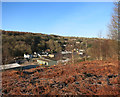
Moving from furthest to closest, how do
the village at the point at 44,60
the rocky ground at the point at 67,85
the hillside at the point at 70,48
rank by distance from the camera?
the village at the point at 44,60, the hillside at the point at 70,48, the rocky ground at the point at 67,85

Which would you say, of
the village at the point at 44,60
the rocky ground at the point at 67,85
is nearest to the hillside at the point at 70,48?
the village at the point at 44,60

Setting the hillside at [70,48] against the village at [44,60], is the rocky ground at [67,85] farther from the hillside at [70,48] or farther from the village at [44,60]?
the village at [44,60]

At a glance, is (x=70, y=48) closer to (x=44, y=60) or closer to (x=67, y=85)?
(x=44, y=60)

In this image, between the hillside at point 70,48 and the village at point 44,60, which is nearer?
the hillside at point 70,48

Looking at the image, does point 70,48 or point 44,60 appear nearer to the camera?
point 44,60

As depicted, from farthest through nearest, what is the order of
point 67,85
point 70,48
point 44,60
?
point 70,48, point 44,60, point 67,85

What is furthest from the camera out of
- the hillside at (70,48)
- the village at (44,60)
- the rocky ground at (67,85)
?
the village at (44,60)

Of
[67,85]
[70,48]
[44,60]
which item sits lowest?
[44,60]

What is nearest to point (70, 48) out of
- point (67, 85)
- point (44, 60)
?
point (44, 60)

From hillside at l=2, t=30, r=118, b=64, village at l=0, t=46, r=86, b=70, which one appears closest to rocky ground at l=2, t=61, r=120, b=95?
hillside at l=2, t=30, r=118, b=64

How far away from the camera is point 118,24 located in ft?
23.2

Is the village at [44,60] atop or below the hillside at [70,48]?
below

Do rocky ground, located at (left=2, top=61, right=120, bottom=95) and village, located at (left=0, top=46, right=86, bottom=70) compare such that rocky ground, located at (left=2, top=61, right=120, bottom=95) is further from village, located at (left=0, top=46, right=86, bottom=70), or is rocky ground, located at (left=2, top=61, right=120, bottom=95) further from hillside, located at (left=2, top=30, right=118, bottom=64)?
village, located at (left=0, top=46, right=86, bottom=70)

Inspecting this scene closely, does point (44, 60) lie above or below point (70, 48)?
below
